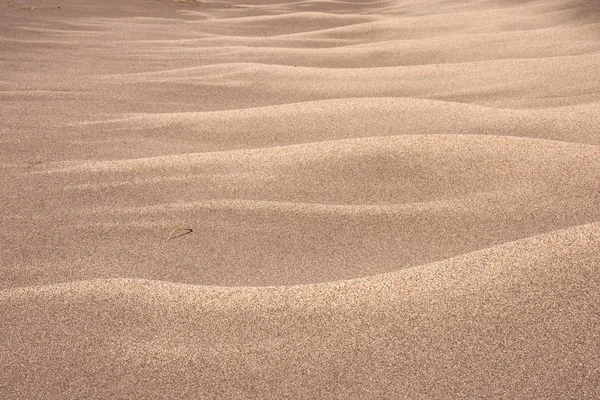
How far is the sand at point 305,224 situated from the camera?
2.56 ft

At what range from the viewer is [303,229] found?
117 centimetres

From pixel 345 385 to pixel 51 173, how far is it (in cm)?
97

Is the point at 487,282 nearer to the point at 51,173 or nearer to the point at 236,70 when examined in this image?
the point at 51,173

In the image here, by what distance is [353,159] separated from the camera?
4.67ft

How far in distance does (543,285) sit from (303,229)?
1.50ft

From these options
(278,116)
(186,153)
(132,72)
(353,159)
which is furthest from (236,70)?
(353,159)

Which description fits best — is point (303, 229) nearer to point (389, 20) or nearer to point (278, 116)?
point (278, 116)

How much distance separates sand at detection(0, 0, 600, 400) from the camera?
2.56 feet

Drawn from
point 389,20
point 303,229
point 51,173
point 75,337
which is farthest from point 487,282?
point 389,20

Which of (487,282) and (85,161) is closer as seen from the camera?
(487,282)

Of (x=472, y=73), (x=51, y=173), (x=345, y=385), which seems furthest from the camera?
(x=472, y=73)

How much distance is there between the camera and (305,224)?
3.87ft

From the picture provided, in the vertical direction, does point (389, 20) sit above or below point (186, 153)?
above

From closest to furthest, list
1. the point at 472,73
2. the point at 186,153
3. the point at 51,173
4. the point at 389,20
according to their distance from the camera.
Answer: the point at 51,173
the point at 186,153
the point at 472,73
the point at 389,20
